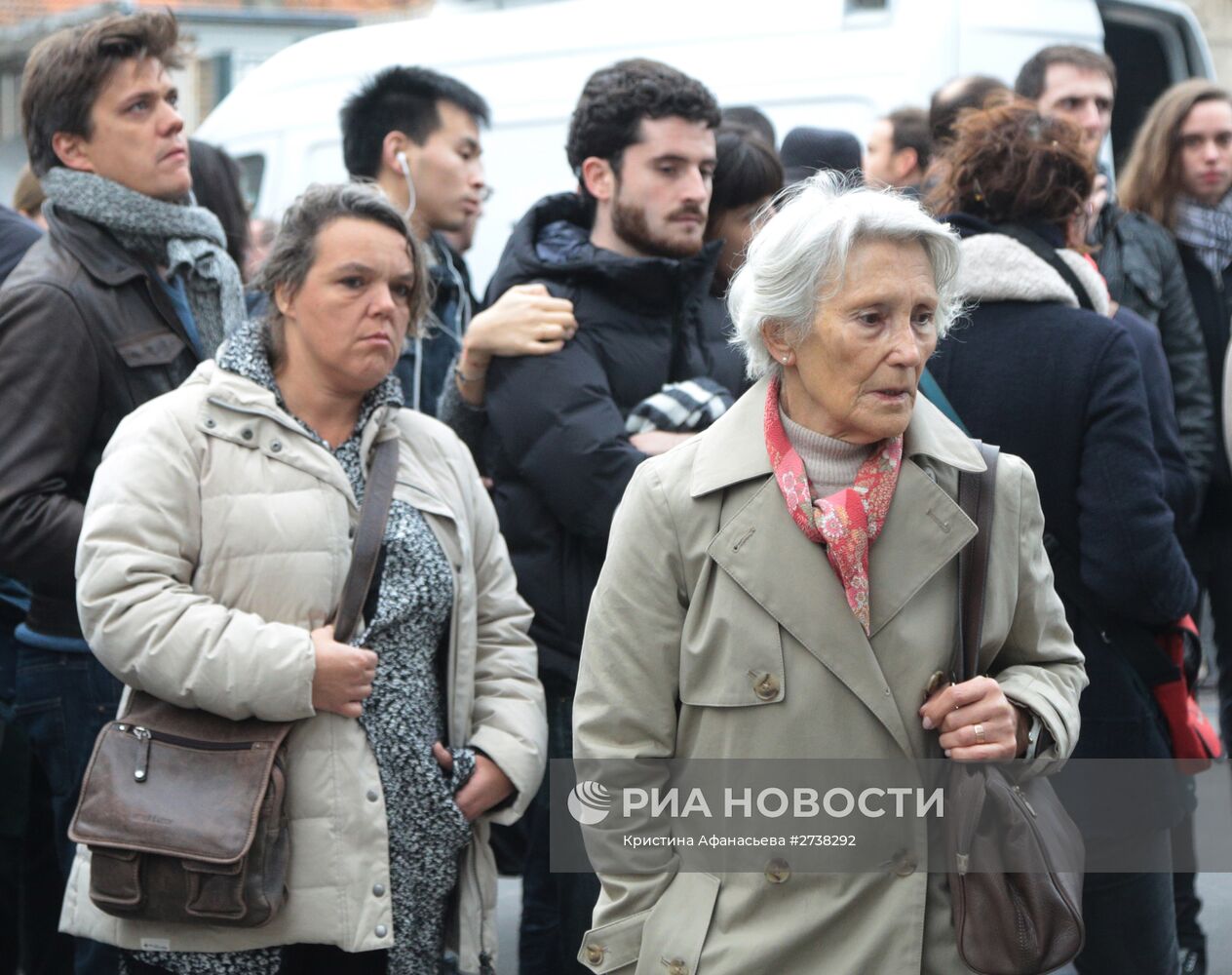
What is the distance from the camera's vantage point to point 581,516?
12.2 ft

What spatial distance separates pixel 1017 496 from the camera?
2.64 meters

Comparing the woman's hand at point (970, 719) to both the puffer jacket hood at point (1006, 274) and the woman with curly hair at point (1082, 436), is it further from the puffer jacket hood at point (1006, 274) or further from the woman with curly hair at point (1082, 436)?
the puffer jacket hood at point (1006, 274)

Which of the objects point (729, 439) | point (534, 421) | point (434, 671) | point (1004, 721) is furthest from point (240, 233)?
point (1004, 721)

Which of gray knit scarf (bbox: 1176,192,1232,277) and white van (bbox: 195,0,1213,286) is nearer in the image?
gray knit scarf (bbox: 1176,192,1232,277)

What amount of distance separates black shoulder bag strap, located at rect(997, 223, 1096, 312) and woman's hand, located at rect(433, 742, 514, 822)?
1565 mm

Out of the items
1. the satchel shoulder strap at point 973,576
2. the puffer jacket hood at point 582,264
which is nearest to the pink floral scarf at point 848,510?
the satchel shoulder strap at point 973,576

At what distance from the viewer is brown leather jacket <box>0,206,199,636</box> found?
3.46 metres

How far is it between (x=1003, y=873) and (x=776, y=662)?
17.2 inches

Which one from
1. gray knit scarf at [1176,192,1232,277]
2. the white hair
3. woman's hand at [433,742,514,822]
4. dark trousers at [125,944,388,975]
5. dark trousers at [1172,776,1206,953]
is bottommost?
dark trousers at [1172,776,1206,953]

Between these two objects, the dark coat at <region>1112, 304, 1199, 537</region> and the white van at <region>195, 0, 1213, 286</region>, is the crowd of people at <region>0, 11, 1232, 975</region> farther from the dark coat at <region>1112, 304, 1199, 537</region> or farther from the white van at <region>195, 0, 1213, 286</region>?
the white van at <region>195, 0, 1213, 286</region>

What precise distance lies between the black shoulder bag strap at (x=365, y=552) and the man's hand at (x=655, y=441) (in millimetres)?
635

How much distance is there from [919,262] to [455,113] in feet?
9.87

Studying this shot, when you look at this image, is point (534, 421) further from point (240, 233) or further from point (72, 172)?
point (240, 233)

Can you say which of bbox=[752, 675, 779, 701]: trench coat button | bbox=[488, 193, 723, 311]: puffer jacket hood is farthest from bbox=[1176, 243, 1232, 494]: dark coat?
bbox=[752, 675, 779, 701]: trench coat button
